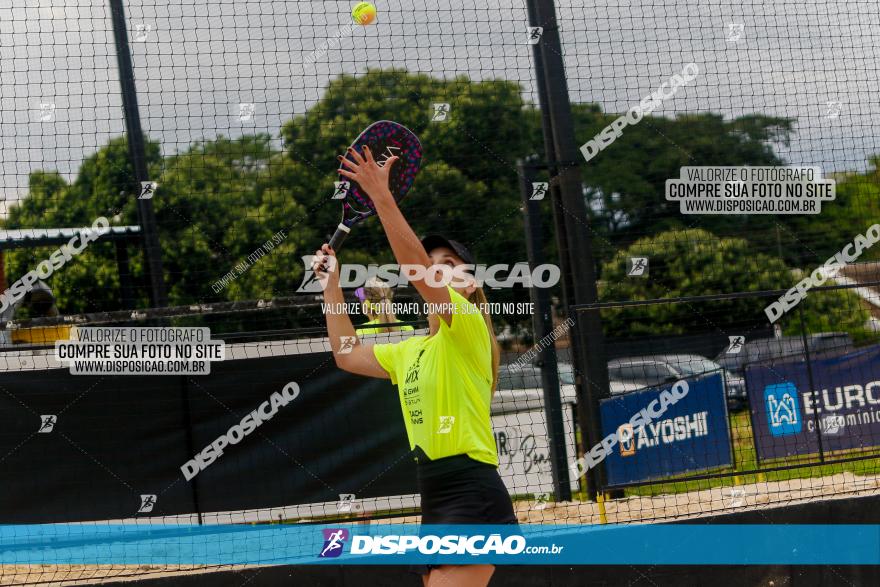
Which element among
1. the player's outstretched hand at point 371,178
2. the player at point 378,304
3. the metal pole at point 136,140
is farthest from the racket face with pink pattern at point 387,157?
the metal pole at point 136,140

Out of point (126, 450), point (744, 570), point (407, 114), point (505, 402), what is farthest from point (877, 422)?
point (407, 114)

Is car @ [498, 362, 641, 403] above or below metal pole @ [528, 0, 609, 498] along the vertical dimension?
below

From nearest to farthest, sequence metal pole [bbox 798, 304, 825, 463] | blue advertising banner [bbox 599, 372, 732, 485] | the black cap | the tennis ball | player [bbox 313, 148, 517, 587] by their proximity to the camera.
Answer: player [bbox 313, 148, 517, 587], the black cap, blue advertising banner [bbox 599, 372, 732, 485], metal pole [bbox 798, 304, 825, 463], the tennis ball

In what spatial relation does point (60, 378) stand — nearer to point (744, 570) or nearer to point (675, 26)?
point (744, 570)

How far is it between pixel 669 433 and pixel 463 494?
400cm

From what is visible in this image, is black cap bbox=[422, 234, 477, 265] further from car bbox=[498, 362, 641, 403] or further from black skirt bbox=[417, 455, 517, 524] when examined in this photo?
car bbox=[498, 362, 641, 403]

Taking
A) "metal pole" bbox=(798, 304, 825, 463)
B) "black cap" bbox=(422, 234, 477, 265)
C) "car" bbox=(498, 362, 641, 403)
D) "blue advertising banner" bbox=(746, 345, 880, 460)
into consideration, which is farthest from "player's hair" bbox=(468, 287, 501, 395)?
"blue advertising banner" bbox=(746, 345, 880, 460)

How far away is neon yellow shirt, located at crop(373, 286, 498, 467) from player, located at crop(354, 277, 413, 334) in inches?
108

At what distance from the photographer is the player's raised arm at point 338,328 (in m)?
4.21

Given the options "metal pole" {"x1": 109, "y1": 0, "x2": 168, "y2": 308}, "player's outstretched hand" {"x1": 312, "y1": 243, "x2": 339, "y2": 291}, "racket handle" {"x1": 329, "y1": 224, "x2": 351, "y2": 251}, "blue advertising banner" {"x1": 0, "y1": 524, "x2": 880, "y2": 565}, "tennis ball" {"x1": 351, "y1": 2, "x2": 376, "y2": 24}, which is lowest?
"blue advertising banner" {"x1": 0, "y1": 524, "x2": 880, "y2": 565}

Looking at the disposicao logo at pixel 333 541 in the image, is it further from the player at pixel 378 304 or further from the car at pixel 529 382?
the car at pixel 529 382

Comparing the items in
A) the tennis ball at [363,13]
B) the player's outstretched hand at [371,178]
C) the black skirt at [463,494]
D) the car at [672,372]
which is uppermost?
the tennis ball at [363,13]

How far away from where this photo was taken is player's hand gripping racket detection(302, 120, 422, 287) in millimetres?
4719

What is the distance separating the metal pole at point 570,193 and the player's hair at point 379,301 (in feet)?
4.58
